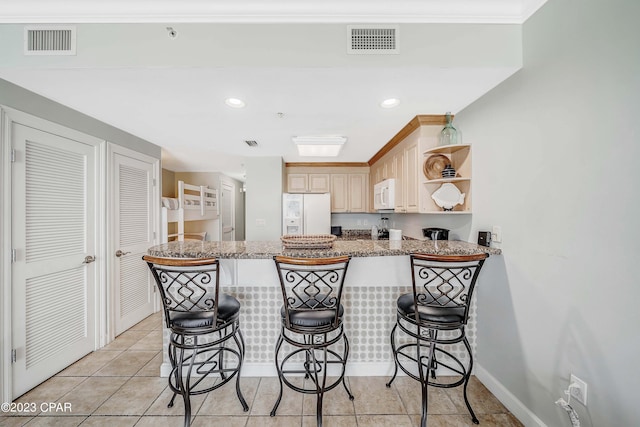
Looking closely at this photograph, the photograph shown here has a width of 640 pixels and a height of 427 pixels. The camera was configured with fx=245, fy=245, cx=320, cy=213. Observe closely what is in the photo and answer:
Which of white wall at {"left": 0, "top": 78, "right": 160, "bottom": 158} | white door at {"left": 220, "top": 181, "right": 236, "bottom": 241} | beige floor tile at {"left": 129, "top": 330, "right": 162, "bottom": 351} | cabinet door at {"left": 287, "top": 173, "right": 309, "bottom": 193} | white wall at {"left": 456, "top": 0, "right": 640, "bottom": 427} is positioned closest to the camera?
white wall at {"left": 456, "top": 0, "right": 640, "bottom": 427}

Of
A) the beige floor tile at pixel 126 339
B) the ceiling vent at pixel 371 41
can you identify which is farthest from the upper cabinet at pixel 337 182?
the ceiling vent at pixel 371 41

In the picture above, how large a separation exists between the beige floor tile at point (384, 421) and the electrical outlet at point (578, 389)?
0.90 metres

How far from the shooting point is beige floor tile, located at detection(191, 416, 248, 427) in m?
1.58

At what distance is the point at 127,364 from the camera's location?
7.23 ft

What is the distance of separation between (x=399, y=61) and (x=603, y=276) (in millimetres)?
1572

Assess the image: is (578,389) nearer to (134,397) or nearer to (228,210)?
(134,397)

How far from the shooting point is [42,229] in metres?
1.98

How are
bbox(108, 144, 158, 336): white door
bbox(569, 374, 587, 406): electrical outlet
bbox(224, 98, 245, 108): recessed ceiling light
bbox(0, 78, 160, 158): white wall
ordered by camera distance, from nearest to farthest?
bbox(569, 374, 587, 406): electrical outlet < bbox(0, 78, 160, 158): white wall < bbox(224, 98, 245, 108): recessed ceiling light < bbox(108, 144, 158, 336): white door

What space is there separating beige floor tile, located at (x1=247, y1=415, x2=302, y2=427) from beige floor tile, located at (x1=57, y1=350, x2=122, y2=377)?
159cm

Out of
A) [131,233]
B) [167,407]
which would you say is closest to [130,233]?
[131,233]

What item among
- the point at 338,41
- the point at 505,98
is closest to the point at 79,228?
the point at 338,41

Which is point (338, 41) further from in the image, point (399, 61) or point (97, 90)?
point (97, 90)

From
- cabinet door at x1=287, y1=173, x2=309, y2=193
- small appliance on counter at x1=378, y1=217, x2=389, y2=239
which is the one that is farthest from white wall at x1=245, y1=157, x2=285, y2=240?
small appliance on counter at x1=378, y1=217, x2=389, y2=239

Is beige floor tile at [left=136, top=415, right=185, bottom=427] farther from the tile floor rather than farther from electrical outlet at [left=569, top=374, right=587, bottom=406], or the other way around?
electrical outlet at [left=569, top=374, right=587, bottom=406]
